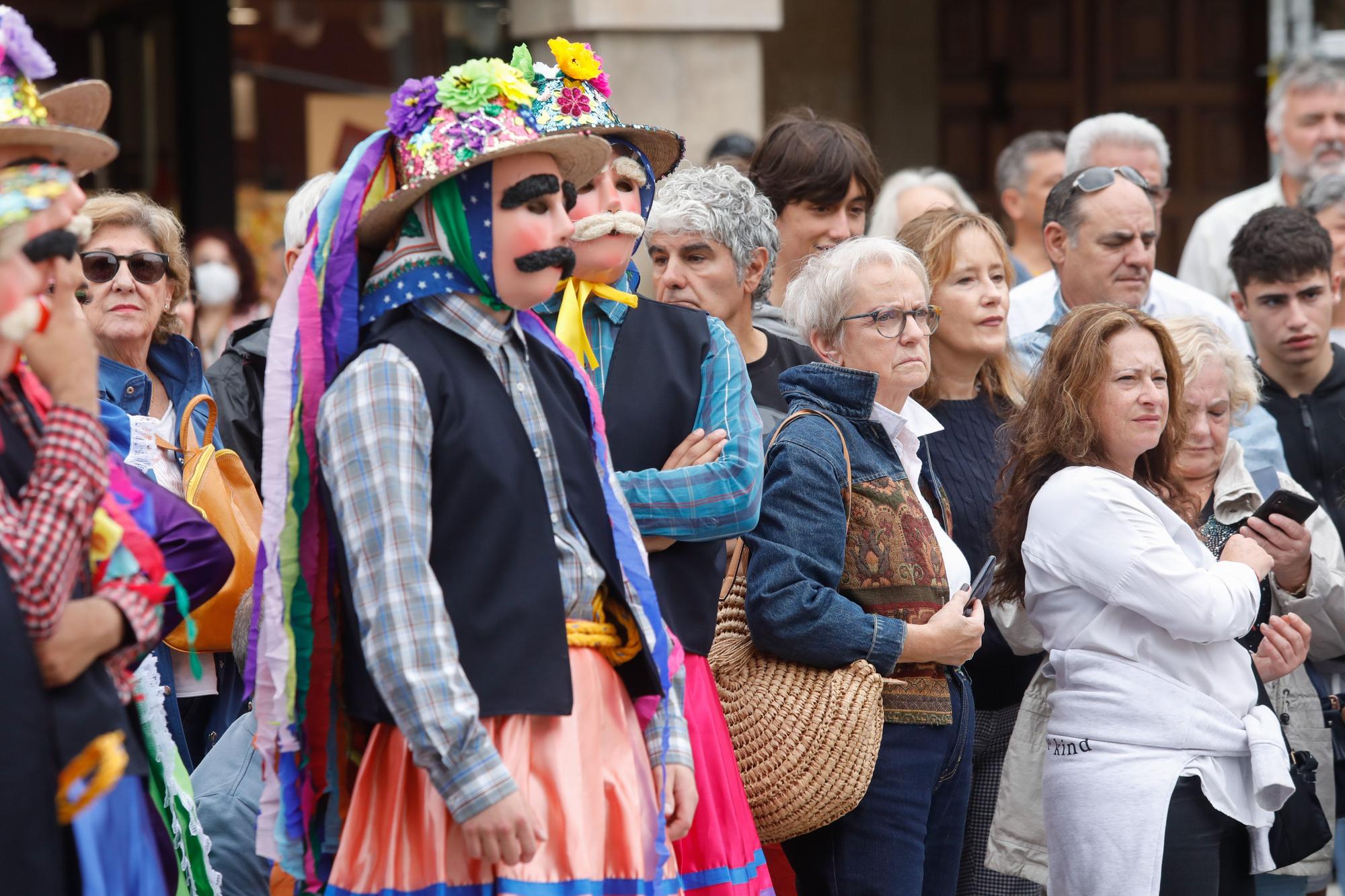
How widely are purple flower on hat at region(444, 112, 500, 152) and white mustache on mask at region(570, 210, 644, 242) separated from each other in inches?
21.9

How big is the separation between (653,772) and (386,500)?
0.73 metres

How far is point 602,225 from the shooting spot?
3.39 meters

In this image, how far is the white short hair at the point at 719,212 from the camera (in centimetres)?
419

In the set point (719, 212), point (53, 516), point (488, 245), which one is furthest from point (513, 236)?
point (719, 212)

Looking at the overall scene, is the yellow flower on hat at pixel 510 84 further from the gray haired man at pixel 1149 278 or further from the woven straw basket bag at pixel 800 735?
the gray haired man at pixel 1149 278

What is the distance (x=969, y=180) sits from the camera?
10.3m

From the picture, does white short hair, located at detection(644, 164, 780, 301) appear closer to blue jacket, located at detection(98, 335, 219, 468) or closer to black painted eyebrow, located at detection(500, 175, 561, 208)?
blue jacket, located at detection(98, 335, 219, 468)

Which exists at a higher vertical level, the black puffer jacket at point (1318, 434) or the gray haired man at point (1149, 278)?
the gray haired man at point (1149, 278)

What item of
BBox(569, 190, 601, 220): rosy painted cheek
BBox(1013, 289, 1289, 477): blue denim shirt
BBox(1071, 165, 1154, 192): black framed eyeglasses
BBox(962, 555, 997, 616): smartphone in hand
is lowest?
BBox(962, 555, 997, 616): smartphone in hand

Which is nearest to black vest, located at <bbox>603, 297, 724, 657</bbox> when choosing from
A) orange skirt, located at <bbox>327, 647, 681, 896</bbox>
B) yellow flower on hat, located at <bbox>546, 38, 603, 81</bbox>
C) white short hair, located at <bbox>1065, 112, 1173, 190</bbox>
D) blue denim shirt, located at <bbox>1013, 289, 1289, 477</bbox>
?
yellow flower on hat, located at <bbox>546, 38, 603, 81</bbox>

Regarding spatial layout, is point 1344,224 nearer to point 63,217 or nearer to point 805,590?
point 805,590

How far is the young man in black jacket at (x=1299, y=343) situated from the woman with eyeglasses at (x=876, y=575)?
5.25 feet

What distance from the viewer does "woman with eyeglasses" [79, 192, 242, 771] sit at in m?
4.09

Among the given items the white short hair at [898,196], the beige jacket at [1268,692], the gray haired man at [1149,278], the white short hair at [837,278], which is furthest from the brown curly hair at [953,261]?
the white short hair at [898,196]
